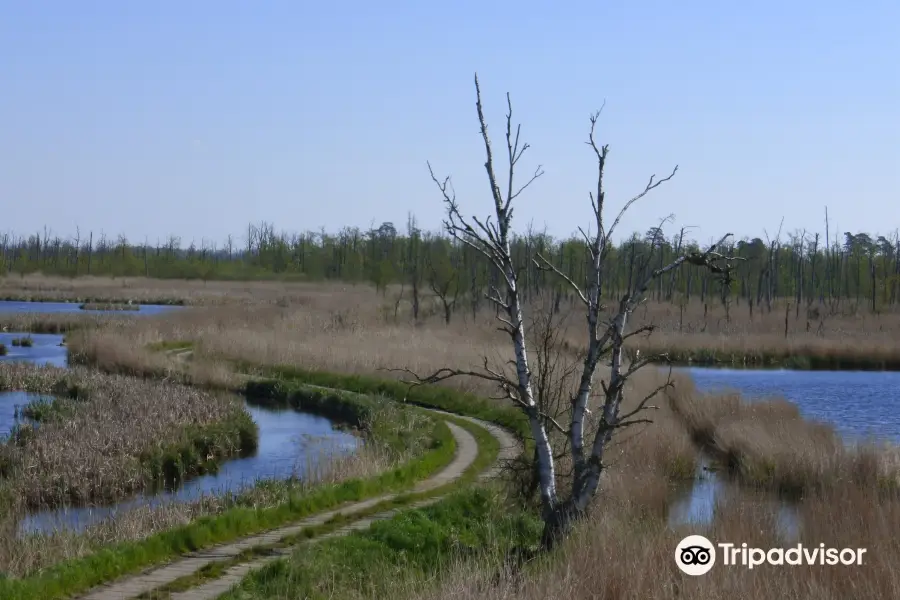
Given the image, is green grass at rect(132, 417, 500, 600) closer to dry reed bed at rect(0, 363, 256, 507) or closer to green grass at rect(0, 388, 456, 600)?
green grass at rect(0, 388, 456, 600)

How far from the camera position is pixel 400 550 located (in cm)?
1223

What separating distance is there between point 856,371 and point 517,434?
83.2 ft

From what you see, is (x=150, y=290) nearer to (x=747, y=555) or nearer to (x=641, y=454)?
(x=641, y=454)

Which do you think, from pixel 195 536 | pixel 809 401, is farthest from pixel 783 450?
pixel 809 401

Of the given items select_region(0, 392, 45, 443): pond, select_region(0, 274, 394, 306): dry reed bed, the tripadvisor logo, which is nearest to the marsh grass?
the tripadvisor logo

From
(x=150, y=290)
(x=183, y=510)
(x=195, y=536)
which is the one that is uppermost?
(x=150, y=290)

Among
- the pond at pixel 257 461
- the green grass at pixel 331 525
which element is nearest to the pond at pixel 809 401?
the green grass at pixel 331 525

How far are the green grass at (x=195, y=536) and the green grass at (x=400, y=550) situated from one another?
146 cm

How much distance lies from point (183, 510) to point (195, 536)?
2.65m

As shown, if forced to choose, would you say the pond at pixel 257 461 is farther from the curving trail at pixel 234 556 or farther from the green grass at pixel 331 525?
the green grass at pixel 331 525

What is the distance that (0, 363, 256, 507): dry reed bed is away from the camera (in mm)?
18016

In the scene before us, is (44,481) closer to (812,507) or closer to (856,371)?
(812,507)

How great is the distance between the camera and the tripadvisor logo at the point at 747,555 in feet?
34.1

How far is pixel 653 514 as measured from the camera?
48.7 ft
